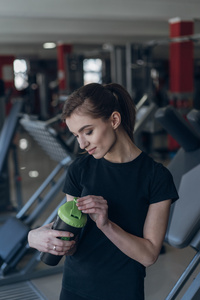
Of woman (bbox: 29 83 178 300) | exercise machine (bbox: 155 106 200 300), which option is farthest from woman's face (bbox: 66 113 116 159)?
exercise machine (bbox: 155 106 200 300)

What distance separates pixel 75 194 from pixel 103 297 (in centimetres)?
27

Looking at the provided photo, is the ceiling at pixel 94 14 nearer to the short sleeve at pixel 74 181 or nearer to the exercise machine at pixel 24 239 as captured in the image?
the exercise machine at pixel 24 239

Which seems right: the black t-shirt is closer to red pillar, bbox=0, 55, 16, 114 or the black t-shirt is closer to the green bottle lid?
the green bottle lid

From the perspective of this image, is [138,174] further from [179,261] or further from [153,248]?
[179,261]

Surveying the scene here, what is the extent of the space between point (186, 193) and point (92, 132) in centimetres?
102

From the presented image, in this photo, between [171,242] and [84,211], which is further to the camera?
[171,242]

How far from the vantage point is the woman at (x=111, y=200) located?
37.3 inches

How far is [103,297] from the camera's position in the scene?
99cm

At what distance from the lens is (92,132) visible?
952 millimetres

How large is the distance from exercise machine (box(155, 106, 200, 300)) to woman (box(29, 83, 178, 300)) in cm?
70

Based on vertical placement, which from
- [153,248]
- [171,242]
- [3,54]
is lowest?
[3,54]

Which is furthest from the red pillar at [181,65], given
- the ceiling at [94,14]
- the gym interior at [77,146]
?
the ceiling at [94,14]

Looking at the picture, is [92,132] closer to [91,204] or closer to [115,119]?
[115,119]

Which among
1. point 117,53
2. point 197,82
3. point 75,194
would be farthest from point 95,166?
point 197,82
